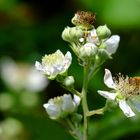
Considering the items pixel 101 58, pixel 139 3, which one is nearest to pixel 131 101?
pixel 101 58

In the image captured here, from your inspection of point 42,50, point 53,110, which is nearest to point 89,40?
point 53,110

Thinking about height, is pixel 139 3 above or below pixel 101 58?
above

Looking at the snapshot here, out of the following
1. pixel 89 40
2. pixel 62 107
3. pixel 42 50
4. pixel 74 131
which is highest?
pixel 42 50

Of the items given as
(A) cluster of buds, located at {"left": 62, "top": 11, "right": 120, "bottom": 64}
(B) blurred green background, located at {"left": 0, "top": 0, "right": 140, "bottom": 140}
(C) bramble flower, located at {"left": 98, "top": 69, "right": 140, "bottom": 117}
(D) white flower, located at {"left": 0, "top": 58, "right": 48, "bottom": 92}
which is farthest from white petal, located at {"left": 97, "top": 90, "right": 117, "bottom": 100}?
(D) white flower, located at {"left": 0, "top": 58, "right": 48, "bottom": 92}

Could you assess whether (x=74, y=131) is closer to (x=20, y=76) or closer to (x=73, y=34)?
(x=73, y=34)

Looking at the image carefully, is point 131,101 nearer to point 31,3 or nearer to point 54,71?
point 54,71

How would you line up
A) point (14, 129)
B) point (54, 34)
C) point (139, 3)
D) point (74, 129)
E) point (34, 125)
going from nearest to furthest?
point (74, 129)
point (34, 125)
point (14, 129)
point (139, 3)
point (54, 34)

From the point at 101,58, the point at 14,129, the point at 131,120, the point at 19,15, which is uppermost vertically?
the point at 19,15
